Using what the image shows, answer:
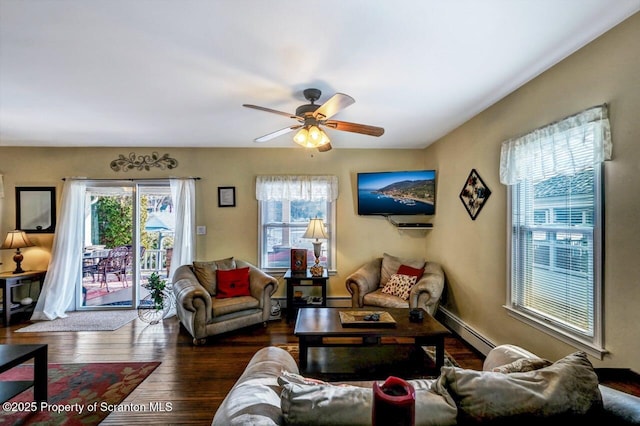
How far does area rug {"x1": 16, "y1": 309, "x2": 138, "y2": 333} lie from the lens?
11.9 feet

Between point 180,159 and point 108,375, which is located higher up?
point 180,159

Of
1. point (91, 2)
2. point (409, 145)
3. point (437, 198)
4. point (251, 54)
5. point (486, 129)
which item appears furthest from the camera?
point (409, 145)

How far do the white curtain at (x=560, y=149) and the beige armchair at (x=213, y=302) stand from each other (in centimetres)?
288

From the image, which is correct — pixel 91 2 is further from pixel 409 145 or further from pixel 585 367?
pixel 409 145

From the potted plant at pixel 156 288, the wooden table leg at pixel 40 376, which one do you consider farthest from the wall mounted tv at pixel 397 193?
the wooden table leg at pixel 40 376

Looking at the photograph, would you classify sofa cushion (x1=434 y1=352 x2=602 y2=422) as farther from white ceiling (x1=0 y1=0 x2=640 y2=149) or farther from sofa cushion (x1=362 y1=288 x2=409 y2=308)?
sofa cushion (x1=362 y1=288 x2=409 y2=308)

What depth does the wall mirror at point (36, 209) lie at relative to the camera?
13.9 ft

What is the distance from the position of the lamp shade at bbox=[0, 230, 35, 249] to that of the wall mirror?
0.22 m

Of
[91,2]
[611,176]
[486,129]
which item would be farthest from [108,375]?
[486,129]

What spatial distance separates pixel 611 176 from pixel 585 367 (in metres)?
1.23

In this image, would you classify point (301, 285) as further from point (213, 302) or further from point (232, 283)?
point (213, 302)

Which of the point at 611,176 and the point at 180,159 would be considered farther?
the point at 180,159

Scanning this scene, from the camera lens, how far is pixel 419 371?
2143 mm

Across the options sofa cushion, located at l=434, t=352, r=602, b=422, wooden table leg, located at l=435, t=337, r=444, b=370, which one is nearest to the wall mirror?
wooden table leg, located at l=435, t=337, r=444, b=370
